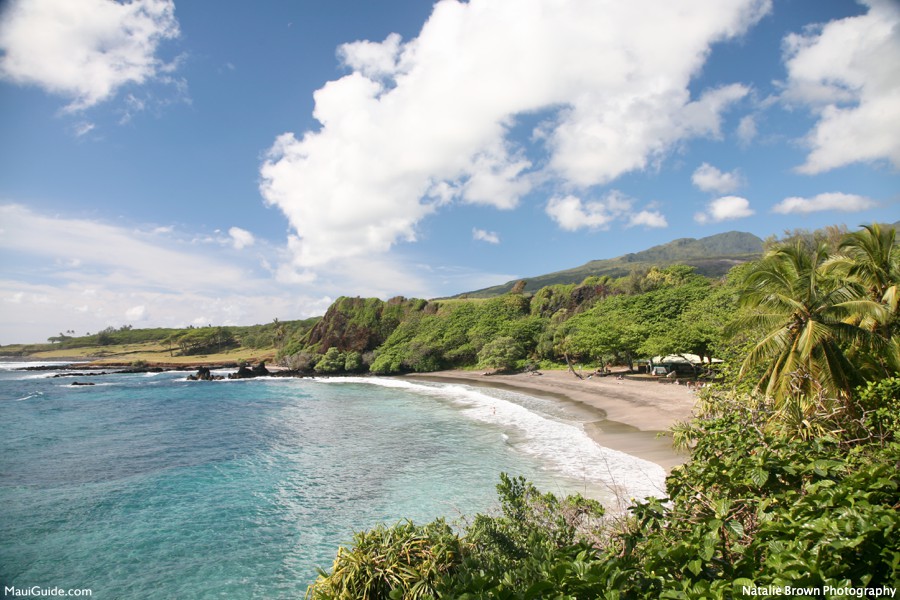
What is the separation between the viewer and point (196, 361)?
333ft

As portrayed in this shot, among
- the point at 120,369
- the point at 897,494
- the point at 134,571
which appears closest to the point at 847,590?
the point at 897,494

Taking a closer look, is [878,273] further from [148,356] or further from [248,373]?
[148,356]

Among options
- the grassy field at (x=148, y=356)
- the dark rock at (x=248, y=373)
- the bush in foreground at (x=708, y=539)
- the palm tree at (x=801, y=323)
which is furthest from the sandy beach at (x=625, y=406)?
the grassy field at (x=148, y=356)

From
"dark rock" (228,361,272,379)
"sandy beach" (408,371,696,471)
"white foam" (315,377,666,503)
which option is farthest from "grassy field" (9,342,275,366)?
"white foam" (315,377,666,503)

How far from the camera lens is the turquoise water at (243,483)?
1041cm

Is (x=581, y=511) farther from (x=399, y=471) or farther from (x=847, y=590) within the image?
(x=399, y=471)

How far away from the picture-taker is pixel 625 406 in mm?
26156

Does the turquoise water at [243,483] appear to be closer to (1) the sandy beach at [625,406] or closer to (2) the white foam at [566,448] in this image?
(2) the white foam at [566,448]

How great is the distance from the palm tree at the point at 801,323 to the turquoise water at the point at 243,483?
5.53 meters

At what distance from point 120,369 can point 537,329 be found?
89721 millimetres

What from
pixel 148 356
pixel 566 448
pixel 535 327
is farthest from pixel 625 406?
pixel 148 356

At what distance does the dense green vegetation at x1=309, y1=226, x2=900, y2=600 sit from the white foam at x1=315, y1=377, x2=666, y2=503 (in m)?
1.59

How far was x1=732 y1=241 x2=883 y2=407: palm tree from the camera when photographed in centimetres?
944

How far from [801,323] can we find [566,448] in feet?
35.0
